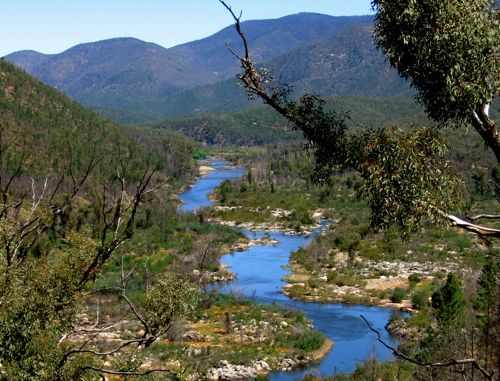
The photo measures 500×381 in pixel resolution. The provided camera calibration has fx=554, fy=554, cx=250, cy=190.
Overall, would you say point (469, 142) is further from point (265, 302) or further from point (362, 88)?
point (362, 88)

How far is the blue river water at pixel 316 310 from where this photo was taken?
1922cm

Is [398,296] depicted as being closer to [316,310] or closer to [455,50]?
[316,310]

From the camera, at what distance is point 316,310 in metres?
25.3

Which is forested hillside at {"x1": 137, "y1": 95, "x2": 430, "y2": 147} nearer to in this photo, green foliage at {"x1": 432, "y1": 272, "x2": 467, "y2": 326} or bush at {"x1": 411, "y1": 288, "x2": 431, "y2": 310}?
bush at {"x1": 411, "y1": 288, "x2": 431, "y2": 310}

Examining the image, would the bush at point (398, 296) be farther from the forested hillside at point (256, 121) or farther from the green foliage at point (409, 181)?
the forested hillside at point (256, 121)

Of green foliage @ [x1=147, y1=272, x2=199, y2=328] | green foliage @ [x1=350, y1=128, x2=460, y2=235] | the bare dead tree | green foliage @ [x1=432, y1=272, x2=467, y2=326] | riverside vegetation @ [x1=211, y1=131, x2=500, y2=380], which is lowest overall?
riverside vegetation @ [x1=211, y1=131, x2=500, y2=380]

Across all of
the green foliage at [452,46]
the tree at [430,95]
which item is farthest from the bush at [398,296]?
the green foliage at [452,46]

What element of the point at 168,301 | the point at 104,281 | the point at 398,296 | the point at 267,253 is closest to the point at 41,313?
the point at 168,301

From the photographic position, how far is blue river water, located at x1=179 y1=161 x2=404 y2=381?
757 inches

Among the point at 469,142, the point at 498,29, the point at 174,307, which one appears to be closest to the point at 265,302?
the point at 174,307

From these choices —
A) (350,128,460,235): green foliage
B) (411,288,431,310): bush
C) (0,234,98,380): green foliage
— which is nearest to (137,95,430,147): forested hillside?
(411,288,431,310): bush

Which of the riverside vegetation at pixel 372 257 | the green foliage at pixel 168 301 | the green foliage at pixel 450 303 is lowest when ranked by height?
the riverside vegetation at pixel 372 257

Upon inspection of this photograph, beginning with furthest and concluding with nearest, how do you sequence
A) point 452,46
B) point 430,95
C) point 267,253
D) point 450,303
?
point 267,253
point 450,303
point 430,95
point 452,46

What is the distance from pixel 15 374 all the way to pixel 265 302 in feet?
65.8
